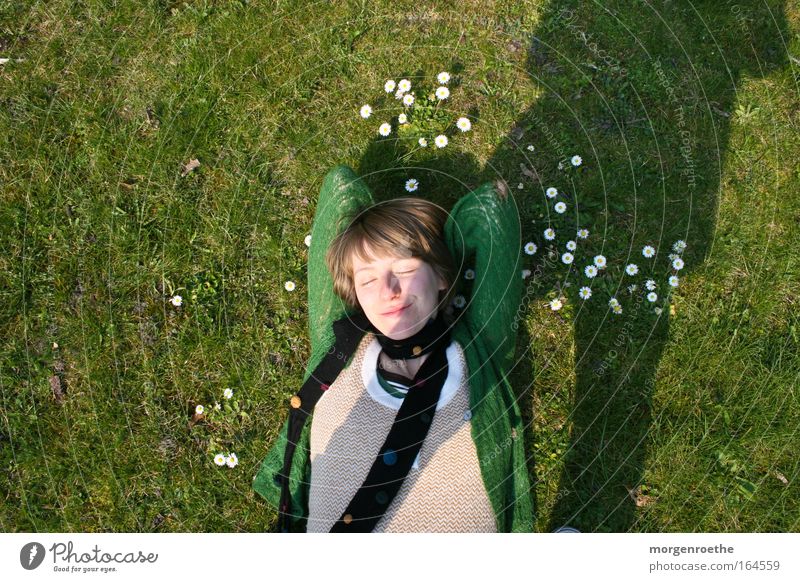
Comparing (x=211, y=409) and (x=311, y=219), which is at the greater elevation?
(x=311, y=219)

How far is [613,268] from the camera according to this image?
3.34 meters

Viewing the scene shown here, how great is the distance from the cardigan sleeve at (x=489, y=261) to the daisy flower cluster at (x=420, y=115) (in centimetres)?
46

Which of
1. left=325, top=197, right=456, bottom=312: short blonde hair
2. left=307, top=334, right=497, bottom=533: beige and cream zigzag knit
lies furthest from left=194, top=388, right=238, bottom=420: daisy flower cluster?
left=325, top=197, right=456, bottom=312: short blonde hair

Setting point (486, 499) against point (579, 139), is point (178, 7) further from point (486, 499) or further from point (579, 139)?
point (486, 499)

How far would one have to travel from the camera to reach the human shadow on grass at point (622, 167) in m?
3.29

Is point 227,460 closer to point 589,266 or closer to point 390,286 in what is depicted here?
point 390,286

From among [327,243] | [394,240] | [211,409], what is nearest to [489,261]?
[394,240]

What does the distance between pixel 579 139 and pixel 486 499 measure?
199 cm

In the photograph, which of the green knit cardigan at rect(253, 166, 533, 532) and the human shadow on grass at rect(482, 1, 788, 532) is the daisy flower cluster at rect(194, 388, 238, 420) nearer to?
the green knit cardigan at rect(253, 166, 533, 532)

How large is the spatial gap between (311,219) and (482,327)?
3.83 ft

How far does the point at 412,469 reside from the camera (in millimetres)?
2896
